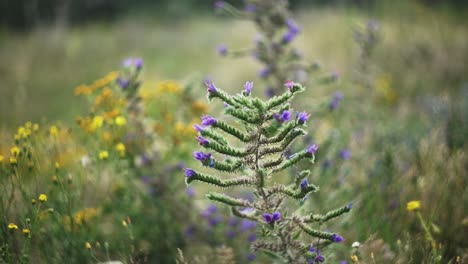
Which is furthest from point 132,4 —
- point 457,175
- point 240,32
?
point 457,175

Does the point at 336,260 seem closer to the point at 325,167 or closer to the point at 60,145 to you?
the point at 325,167

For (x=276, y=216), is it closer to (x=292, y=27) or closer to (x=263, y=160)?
(x=263, y=160)

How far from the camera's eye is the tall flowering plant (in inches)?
61.0

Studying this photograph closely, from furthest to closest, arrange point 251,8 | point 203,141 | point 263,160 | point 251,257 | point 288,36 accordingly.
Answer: point 251,8
point 288,36
point 251,257
point 263,160
point 203,141

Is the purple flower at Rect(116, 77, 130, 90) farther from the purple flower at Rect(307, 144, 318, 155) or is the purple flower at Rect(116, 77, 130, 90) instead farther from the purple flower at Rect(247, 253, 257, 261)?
the purple flower at Rect(307, 144, 318, 155)

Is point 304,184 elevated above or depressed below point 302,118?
below

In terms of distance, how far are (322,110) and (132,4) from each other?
22.1m

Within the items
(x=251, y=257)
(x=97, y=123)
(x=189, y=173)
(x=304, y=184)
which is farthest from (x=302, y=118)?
(x=97, y=123)

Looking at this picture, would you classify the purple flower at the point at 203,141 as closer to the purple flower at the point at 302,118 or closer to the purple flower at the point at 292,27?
the purple flower at the point at 302,118

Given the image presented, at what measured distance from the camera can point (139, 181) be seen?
3061mm

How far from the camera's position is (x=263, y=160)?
1.73 meters

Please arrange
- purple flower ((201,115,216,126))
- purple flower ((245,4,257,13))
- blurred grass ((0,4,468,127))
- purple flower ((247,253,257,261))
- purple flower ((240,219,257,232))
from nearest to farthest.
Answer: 1. purple flower ((201,115,216,126))
2. purple flower ((247,253,257,261))
3. purple flower ((240,219,257,232))
4. purple flower ((245,4,257,13))
5. blurred grass ((0,4,468,127))

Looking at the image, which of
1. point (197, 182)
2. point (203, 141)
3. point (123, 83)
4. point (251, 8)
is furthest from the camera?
point (197, 182)

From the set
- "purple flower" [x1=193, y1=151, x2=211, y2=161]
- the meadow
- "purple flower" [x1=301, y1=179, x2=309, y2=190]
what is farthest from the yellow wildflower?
"purple flower" [x1=301, y1=179, x2=309, y2=190]
